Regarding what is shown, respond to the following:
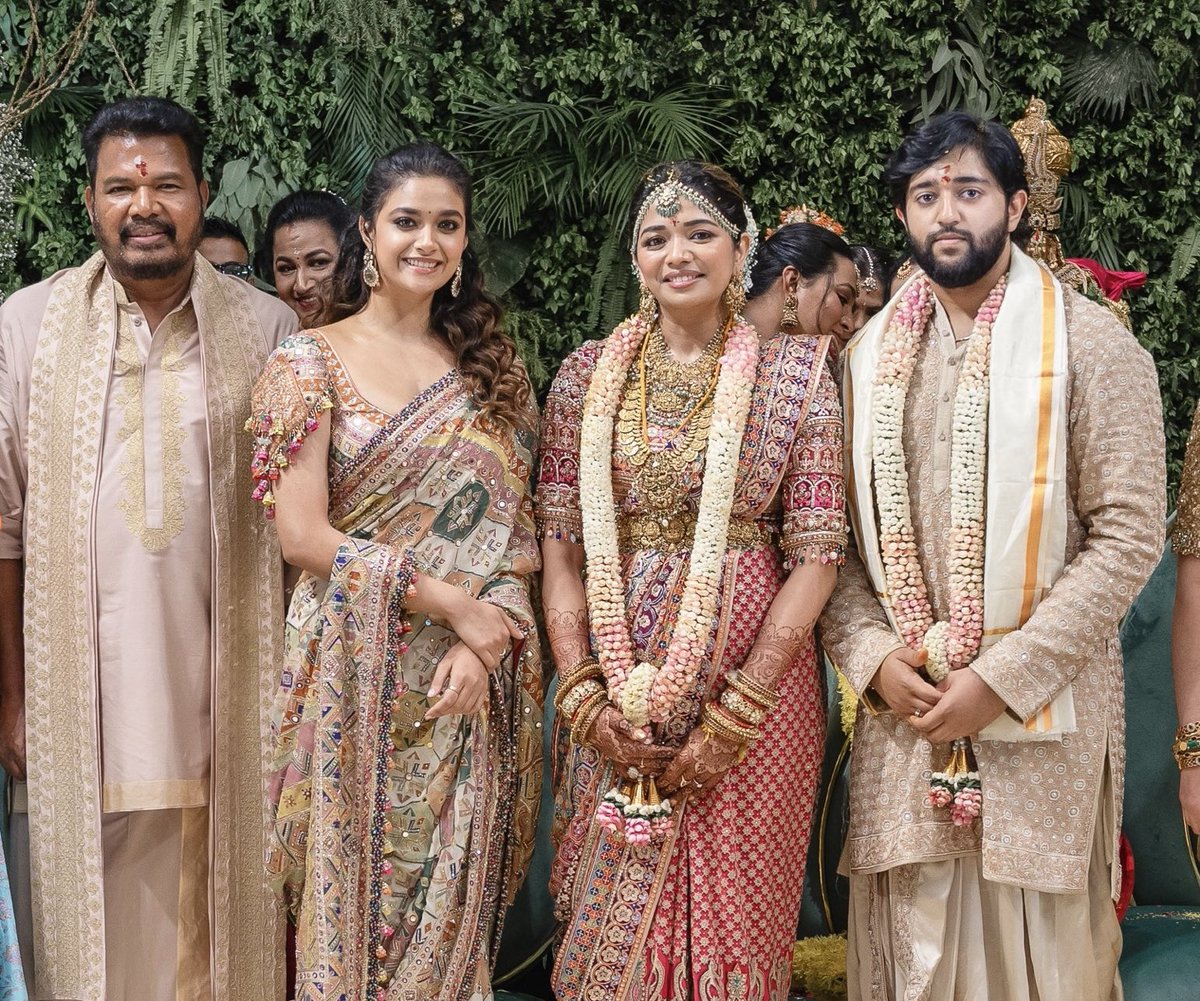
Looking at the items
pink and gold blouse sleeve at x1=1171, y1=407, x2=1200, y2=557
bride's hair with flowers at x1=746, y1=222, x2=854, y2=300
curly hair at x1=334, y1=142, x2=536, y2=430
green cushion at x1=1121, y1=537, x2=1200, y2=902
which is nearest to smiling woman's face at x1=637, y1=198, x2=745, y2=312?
curly hair at x1=334, y1=142, x2=536, y2=430

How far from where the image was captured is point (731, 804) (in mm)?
2756

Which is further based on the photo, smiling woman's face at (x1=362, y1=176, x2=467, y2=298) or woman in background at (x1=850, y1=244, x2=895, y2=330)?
woman in background at (x1=850, y1=244, x2=895, y2=330)

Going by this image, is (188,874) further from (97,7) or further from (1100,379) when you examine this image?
(97,7)

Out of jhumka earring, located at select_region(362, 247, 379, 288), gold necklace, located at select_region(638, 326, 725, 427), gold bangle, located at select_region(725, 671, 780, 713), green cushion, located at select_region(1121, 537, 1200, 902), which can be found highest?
jhumka earring, located at select_region(362, 247, 379, 288)

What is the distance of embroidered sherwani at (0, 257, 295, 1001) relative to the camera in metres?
2.85

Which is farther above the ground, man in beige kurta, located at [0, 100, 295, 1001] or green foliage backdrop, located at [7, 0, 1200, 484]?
green foliage backdrop, located at [7, 0, 1200, 484]

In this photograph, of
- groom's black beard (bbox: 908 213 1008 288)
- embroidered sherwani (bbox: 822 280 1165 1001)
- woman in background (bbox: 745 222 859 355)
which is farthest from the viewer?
woman in background (bbox: 745 222 859 355)

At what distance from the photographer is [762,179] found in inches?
177

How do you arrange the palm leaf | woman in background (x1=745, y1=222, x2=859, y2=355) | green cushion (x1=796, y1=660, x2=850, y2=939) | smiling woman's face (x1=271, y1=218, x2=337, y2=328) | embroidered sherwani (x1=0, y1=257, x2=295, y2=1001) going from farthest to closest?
the palm leaf
smiling woman's face (x1=271, y1=218, x2=337, y2=328)
green cushion (x1=796, y1=660, x2=850, y2=939)
woman in background (x1=745, y1=222, x2=859, y2=355)
embroidered sherwani (x1=0, y1=257, x2=295, y2=1001)

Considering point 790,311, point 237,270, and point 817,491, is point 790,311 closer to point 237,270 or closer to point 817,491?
point 817,491

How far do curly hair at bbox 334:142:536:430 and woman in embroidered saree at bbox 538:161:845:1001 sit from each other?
0.55 feet

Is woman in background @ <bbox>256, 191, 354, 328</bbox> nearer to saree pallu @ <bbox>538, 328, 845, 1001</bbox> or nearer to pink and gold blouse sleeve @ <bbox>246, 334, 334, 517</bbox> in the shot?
pink and gold blouse sleeve @ <bbox>246, 334, 334, 517</bbox>

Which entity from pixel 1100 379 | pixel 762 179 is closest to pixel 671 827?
pixel 1100 379

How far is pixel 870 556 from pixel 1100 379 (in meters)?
0.56
